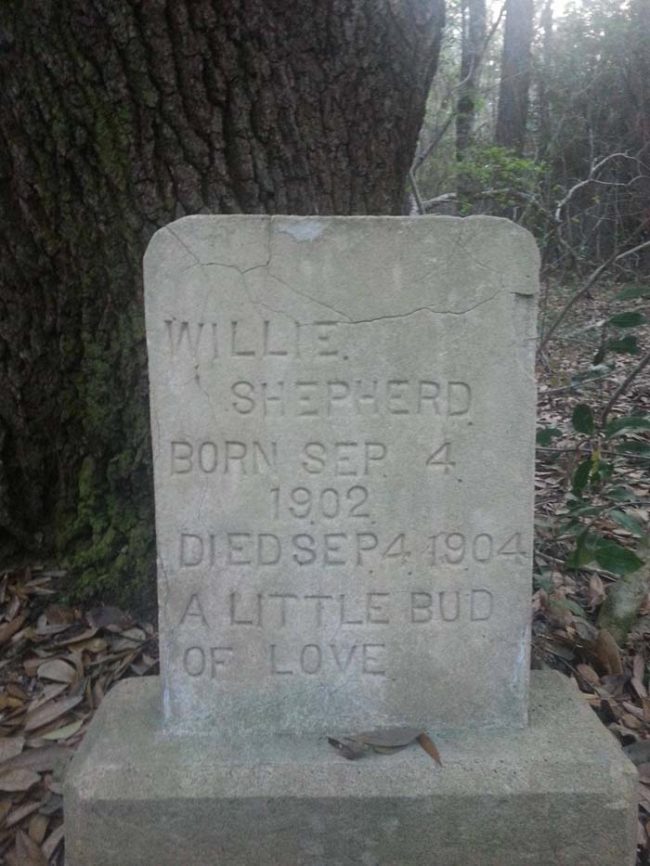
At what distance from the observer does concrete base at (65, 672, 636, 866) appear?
169 cm

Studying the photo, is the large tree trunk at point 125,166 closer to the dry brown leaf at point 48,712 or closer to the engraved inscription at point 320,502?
the dry brown leaf at point 48,712

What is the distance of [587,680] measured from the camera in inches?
96.7

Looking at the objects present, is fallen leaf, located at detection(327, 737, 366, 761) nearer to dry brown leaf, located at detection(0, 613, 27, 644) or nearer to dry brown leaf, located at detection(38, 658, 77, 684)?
dry brown leaf, located at detection(38, 658, 77, 684)

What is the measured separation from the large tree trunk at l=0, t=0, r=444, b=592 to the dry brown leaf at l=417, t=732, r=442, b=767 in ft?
3.75

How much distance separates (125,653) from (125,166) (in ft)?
4.78

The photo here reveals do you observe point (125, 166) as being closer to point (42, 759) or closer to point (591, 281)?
point (42, 759)

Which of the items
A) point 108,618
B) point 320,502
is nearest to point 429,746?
point 320,502

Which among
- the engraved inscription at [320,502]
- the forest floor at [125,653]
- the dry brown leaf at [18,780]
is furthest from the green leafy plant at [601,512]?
the dry brown leaf at [18,780]

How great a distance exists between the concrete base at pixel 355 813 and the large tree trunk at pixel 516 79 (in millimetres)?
8391

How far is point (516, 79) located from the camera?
935 centimetres

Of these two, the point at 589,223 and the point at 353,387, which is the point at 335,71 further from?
the point at 589,223

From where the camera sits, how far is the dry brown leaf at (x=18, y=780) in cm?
203

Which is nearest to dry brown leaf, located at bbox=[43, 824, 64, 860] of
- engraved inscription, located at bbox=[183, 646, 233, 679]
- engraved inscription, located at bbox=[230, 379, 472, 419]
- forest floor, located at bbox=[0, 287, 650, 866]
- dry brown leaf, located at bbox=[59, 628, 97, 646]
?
forest floor, located at bbox=[0, 287, 650, 866]

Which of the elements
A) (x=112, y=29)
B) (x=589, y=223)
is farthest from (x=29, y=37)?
(x=589, y=223)
